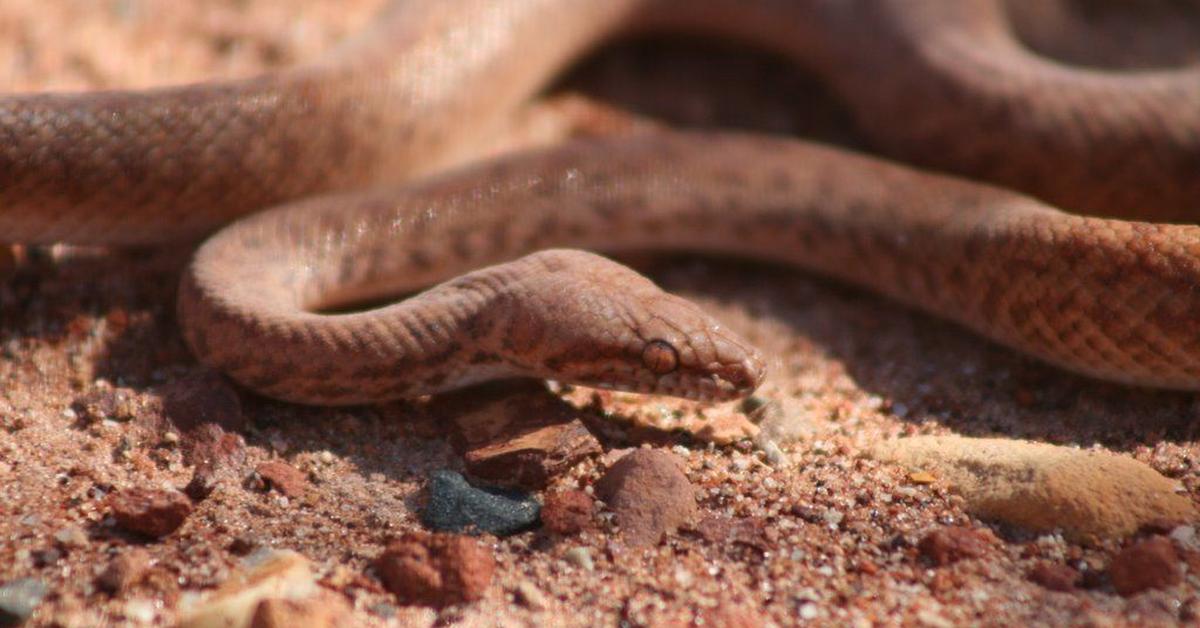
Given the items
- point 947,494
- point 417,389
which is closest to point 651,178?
point 417,389

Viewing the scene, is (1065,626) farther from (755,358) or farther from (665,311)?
(665,311)

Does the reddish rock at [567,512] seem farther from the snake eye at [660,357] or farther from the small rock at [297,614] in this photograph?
the small rock at [297,614]

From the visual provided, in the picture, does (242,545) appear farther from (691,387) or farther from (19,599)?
(691,387)

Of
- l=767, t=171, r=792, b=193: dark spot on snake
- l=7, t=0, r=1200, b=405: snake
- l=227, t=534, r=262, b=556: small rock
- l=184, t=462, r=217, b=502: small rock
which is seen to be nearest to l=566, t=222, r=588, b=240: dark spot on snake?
l=7, t=0, r=1200, b=405: snake

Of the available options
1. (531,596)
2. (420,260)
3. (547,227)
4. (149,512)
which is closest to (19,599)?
(149,512)

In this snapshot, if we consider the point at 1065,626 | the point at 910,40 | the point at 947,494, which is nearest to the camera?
the point at 1065,626
